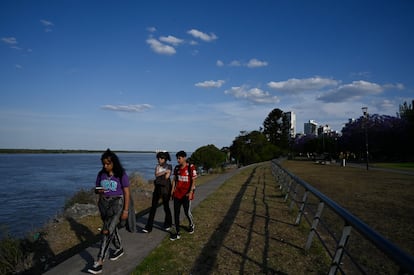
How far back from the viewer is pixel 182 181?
6.26m

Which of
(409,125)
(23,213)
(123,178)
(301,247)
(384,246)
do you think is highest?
(409,125)

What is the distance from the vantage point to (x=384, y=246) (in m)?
2.37

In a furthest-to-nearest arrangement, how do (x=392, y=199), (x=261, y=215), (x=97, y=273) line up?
1. (x=392, y=199)
2. (x=261, y=215)
3. (x=97, y=273)

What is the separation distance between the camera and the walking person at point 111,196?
14.9 ft

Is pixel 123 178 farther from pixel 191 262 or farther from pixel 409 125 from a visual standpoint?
pixel 409 125

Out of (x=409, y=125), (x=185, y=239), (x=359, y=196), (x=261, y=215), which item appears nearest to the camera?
(x=185, y=239)

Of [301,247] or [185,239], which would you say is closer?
[301,247]

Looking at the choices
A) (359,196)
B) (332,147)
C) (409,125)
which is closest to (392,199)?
(359,196)

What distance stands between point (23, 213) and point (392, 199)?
15110 mm

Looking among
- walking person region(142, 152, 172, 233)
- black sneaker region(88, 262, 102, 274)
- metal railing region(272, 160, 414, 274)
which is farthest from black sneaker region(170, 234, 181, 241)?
metal railing region(272, 160, 414, 274)

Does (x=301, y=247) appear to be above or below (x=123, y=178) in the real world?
below

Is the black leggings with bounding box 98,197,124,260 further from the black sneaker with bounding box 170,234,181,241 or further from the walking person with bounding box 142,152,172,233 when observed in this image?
the walking person with bounding box 142,152,172,233

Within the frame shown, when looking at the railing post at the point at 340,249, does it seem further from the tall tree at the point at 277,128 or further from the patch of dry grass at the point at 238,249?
the tall tree at the point at 277,128

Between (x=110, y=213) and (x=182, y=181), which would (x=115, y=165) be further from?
(x=182, y=181)
